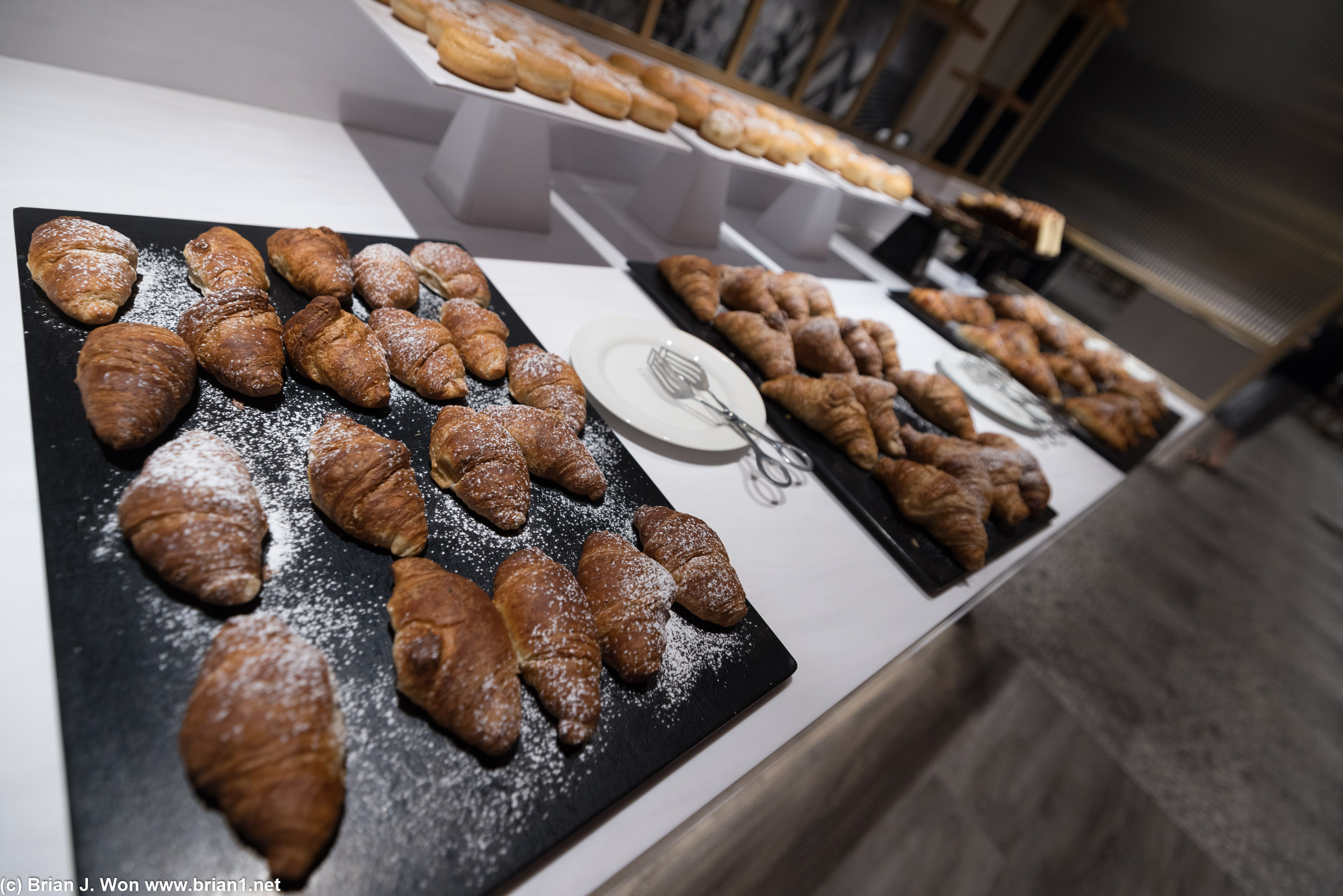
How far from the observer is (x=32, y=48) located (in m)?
1.15

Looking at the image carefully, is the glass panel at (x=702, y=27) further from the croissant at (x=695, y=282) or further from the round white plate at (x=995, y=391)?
the round white plate at (x=995, y=391)

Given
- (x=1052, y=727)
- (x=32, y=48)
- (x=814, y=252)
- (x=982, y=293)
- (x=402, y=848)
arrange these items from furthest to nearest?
(x=982, y=293), (x=814, y=252), (x=1052, y=727), (x=32, y=48), (x=402, y=848)

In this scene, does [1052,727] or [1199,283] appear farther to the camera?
[1199,283]

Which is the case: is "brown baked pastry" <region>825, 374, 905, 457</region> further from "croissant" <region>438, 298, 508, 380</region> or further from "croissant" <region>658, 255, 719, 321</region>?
"croissant" <region>438, 298, 508, 380</region>

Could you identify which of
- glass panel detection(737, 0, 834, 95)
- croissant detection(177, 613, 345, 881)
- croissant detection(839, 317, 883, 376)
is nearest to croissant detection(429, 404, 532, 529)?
croissant detection(177, 613, 345, 881)

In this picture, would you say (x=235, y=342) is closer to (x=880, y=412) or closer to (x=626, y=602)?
(x=626, y=602)

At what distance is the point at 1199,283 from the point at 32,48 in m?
5.30

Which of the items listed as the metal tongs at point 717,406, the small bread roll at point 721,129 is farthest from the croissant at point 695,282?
the small bread roll at point 721,129

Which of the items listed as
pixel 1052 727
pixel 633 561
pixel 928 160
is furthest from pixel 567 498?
pixel 928 160

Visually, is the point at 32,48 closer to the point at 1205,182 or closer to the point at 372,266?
the point at 372,266

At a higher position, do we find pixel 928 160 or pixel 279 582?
pixel 928 160

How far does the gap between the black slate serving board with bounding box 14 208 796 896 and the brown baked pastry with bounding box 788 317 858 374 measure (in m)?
0.89

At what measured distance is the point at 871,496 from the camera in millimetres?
1232

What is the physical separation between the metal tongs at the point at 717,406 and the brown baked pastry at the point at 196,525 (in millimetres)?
758
